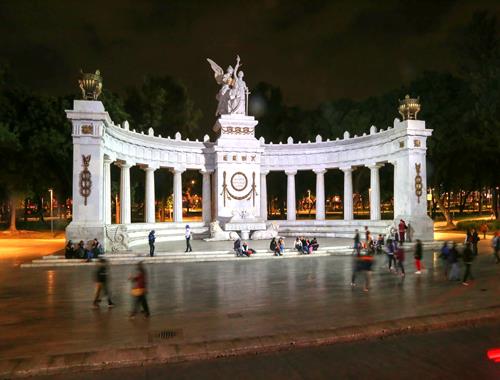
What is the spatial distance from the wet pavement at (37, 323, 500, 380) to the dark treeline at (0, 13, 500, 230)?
44729 millimetres

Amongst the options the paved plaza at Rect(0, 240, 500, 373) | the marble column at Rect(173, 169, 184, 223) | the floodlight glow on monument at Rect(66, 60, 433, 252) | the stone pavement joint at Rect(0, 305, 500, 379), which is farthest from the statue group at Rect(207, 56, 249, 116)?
the stone pavement joint at Rect(0, 305, 500, 379)

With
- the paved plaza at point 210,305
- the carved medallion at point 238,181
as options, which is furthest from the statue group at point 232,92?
the paved plaza at point 210,305

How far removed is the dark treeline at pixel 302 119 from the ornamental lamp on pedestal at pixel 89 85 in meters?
20.4

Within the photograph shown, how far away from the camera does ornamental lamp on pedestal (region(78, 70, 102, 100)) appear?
32.0m

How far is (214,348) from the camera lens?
11.6m

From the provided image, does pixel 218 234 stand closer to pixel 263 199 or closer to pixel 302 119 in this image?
pixel 263 199

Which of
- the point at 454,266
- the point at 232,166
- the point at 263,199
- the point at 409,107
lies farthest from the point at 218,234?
the point at 454,266

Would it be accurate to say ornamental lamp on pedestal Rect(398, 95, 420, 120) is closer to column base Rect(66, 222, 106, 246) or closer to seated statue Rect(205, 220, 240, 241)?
seated statue Rect(205, 220, 240, 241)

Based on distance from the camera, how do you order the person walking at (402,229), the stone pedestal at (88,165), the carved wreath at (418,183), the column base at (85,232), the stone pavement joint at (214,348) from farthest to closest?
the carved wreath at (418,183)
the person walking at (402,229)
the stone pedestal at (88,165)
the column base at (85,232)
the stone pavement joint at (214,348)

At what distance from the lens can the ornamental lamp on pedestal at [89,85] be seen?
1261 inches

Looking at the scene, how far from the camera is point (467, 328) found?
546 inches

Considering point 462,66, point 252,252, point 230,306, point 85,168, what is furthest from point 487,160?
point 230,306

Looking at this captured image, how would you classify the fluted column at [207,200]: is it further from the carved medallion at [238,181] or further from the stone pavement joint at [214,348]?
the stone pavement joint at [214,348]

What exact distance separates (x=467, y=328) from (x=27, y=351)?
39.3 feet
